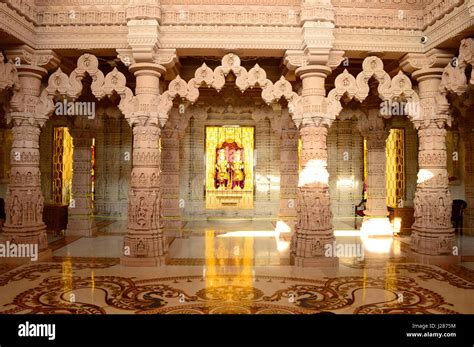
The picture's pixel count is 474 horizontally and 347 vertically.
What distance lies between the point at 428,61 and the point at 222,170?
7.93 m

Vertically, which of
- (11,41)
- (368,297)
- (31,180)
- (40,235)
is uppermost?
(11,41)

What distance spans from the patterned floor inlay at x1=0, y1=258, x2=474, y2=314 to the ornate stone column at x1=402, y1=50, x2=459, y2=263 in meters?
0.64

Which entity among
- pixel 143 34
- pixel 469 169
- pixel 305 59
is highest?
pixel 143 34

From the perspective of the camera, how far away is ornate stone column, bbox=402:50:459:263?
6.71 meters

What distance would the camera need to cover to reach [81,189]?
9.56 metres

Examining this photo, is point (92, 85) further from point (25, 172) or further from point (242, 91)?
point (242, 91)

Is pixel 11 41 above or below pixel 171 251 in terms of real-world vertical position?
above

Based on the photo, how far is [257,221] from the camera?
12227mm

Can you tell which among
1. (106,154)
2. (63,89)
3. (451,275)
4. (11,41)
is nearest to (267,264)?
(451,275)

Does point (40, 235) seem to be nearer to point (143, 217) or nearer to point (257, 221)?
point (143, 217)

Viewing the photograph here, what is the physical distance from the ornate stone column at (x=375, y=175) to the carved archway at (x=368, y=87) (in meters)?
2.22

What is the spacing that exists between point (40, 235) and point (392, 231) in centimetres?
776

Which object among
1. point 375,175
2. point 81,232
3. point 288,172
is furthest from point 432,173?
point 81,232

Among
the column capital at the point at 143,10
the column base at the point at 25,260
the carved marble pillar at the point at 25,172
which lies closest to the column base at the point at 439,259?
the column capital at the point at 143,10
